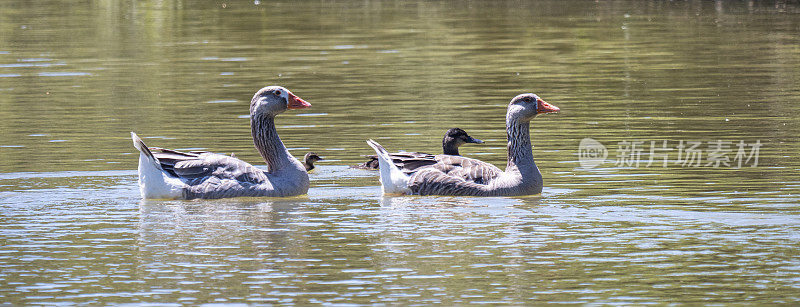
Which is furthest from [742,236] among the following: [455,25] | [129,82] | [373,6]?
[373,6]

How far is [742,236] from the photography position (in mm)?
14484

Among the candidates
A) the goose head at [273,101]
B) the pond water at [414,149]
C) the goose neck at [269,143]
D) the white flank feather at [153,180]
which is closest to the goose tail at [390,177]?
the pond water at [414,149]

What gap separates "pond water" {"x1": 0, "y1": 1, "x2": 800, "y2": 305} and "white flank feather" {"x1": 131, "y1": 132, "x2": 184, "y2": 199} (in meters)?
0.23

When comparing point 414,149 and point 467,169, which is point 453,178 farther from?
point 414,149

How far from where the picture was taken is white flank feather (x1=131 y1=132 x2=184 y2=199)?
17438 mm

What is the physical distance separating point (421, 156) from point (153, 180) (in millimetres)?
3599

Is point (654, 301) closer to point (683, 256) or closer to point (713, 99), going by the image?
point (683, 256)

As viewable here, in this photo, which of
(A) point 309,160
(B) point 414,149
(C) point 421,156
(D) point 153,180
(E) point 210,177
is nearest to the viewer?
(D) point 153,180

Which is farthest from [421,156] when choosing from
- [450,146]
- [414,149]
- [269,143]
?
[414,149]

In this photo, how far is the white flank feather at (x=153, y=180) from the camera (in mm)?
17438

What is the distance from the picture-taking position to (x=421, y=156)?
1856cm

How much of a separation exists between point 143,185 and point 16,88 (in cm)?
1660

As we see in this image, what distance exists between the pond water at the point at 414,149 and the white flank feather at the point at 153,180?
231mm

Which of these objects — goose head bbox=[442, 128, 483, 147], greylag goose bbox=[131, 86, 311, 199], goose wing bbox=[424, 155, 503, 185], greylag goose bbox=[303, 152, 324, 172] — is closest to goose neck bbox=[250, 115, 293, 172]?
greylag goose bbox=[131, 86, 311, 199]
